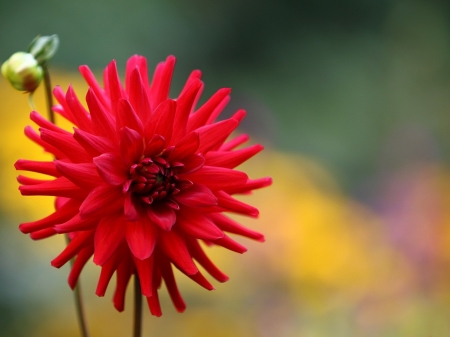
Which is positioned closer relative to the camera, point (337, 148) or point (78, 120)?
point (78, 120)

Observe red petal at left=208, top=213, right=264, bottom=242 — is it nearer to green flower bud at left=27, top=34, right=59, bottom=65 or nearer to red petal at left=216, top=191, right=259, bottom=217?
red petal at left=216, top=191, right=259, bottom=217

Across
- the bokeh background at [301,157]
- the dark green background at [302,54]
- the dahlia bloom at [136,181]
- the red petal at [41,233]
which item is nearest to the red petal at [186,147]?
the dahlia bloom at [136,181]

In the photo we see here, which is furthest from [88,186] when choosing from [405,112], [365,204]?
[405,112]

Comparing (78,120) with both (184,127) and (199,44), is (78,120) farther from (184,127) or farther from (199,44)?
(199,44)

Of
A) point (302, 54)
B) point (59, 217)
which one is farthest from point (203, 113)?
point (302, 54)

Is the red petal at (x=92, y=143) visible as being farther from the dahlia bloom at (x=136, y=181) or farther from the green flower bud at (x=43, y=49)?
the green flower bud at (x=43, y=49)

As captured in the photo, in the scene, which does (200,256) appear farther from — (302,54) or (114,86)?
(302,54)

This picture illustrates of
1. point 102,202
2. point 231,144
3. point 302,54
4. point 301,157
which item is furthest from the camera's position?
point 302,54
